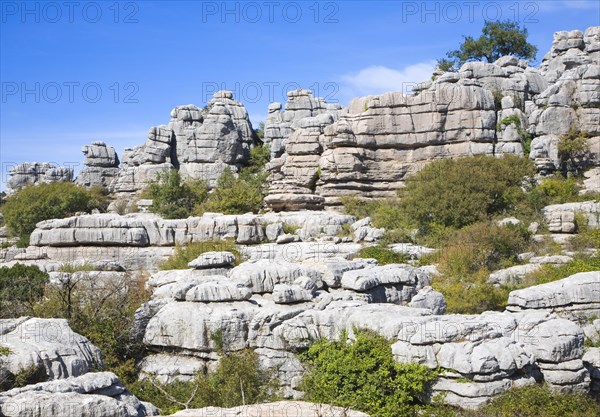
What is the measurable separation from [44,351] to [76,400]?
269 cm

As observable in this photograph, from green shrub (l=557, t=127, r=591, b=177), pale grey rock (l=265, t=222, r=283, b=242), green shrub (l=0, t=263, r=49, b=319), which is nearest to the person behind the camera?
green shrub (l=0, t=263, r=49, b=319)

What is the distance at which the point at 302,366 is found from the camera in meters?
13.4

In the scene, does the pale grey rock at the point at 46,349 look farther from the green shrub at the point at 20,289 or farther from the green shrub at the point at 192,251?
the green shrub at the point at 192,251

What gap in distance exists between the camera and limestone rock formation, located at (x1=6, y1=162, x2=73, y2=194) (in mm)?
51116

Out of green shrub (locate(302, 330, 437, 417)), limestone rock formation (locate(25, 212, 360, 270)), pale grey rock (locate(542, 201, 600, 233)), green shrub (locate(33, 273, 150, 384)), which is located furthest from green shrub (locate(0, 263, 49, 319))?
pale grey rock (locate(542, 201, 600, 233))

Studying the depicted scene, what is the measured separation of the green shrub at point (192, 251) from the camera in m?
24.3

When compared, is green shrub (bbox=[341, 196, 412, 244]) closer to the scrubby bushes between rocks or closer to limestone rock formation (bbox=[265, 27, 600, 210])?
limestone rock formation (bbox=[265, 27, 600, 210])

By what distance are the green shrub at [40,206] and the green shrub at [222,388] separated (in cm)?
2299

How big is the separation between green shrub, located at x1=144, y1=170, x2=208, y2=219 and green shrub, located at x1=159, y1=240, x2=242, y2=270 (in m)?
8.02

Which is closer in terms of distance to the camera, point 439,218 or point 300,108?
point 439,218

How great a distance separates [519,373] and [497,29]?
4317cm

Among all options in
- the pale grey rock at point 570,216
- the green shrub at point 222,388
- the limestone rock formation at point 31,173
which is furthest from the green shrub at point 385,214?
the limestone rock formation at point 31,173

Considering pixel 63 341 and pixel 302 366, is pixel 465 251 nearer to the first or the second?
pixel 302 366

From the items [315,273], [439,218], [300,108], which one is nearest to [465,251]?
[439,218]
